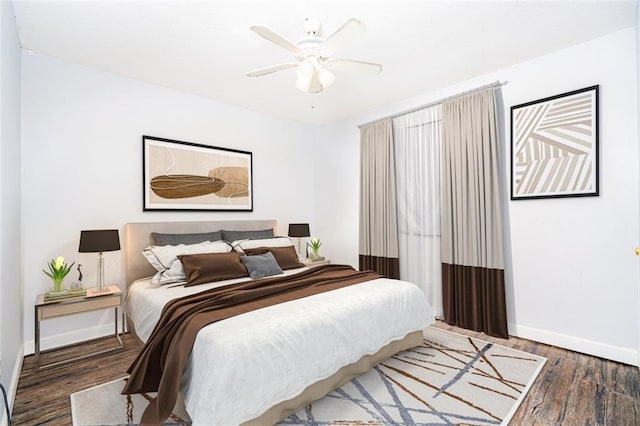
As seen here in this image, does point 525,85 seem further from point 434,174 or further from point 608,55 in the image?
point 434,174

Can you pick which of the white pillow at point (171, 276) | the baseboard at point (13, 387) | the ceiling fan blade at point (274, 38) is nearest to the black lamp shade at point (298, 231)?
the white pillow at point (171, 276)

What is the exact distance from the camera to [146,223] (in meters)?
3.58

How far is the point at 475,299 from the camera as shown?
3443 mm

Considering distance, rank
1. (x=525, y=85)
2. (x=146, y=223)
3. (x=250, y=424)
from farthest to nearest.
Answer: (x=146, y=223), (x=525, y=85), (x=250, y=424)

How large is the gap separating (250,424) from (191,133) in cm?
334

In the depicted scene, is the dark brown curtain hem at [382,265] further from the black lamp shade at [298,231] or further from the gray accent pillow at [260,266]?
the gray accent pillow at [260,266]

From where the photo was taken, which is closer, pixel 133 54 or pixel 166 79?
pixel 133 54

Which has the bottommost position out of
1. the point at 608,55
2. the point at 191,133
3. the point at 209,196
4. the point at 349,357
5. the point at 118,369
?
the point at 118,369

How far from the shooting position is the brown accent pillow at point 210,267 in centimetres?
302

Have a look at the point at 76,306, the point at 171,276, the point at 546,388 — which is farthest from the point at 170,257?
the point at 546,388

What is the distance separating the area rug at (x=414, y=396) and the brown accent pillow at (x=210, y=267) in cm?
96

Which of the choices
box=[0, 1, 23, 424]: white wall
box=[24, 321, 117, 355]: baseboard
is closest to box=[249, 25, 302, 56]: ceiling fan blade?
box=[0, 1, 23, 424]: white wall

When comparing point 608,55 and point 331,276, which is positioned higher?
point 608,55

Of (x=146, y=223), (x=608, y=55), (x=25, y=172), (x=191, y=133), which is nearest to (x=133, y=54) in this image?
(x=191, y=133)
